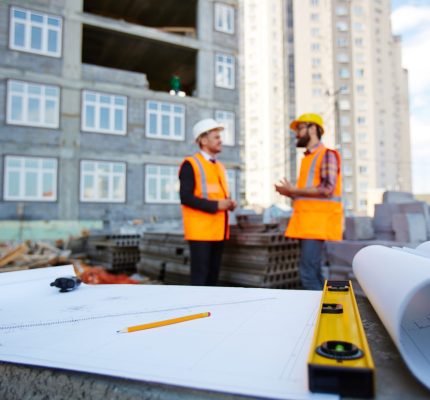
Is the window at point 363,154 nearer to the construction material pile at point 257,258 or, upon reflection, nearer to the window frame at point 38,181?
the window frame at point 38,181

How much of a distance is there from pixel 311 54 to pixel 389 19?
1490 centimetres

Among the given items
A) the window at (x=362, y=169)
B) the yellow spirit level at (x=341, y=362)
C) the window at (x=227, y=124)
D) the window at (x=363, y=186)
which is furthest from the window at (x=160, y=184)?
the window at (x=362, y=169)

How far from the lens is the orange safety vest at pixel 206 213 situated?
383 centimetres

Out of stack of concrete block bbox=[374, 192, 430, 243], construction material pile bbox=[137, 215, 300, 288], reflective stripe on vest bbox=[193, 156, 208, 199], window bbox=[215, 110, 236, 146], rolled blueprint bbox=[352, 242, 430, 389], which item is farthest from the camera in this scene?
window bbox=[215, 110, 236, 146]

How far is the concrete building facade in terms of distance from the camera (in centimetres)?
1519

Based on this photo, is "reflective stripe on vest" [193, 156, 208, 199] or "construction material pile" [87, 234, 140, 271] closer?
"reflective stripe on vest" [193, 156, 208, 199]

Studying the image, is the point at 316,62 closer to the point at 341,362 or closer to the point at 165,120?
the point at 165,120

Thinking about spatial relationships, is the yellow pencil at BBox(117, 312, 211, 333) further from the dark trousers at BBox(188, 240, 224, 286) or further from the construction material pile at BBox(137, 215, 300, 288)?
the construction material pile at BBox(137, 215, 300, 288)

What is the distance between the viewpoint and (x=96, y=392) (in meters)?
1.00

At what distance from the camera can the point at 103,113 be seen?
16.5 meters

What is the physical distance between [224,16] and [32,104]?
1039 centimetres

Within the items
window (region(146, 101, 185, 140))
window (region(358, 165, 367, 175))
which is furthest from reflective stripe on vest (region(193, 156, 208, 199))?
window (region(358, 165, 367, 175))

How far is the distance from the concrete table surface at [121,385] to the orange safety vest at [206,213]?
2658mm

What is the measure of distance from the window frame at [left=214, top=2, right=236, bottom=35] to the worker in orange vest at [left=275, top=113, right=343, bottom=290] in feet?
58.7
